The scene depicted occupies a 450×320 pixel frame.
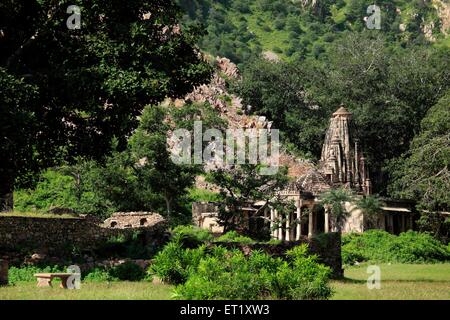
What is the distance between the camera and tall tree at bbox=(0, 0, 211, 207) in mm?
22516

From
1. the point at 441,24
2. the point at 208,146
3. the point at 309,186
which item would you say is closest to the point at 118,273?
the point at 208,146

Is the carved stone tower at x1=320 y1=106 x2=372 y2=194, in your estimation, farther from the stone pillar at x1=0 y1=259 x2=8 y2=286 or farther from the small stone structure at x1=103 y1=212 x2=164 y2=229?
the stone pillar at x1=0 y1=259 x2=8 y2=286

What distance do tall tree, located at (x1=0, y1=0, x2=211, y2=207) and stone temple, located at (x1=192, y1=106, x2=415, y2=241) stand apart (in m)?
19.7

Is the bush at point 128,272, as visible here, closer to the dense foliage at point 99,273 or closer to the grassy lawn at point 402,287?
the dense foliage at point 99,273

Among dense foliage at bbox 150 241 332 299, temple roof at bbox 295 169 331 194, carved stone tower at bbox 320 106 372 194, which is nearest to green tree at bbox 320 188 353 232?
temple roof at bbox 295 169 331 194

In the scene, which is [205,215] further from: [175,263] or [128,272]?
[175,263]

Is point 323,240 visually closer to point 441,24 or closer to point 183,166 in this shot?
point 183,166

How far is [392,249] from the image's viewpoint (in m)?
39.2

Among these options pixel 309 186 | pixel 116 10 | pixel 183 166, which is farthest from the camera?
pixel 309 186

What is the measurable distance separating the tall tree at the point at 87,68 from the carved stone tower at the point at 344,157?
36.0 metres

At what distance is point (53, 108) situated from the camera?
2431cm
